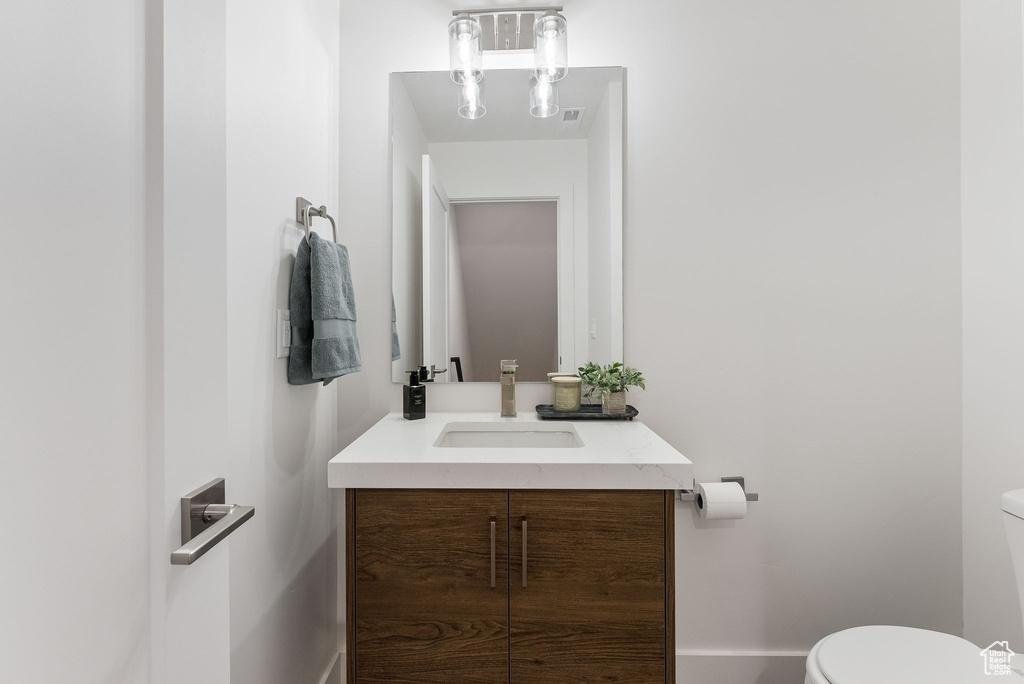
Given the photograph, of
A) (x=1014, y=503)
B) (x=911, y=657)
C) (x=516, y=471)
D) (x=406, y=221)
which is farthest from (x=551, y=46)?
(x=911, y=657)

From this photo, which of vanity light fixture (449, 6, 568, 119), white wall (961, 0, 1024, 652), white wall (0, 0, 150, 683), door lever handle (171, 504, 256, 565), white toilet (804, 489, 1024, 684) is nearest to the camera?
white wall (0, 0, 150, 683)

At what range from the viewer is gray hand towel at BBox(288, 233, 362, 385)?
1.27 m

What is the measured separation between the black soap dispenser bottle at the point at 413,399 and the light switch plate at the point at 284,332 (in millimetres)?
381

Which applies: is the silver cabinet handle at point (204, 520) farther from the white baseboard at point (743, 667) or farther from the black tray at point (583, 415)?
the white baseboard at point (743, 667)

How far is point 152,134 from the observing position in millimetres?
529

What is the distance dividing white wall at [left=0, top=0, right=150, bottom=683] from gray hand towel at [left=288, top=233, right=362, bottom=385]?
754mm

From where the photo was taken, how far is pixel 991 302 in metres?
1.48

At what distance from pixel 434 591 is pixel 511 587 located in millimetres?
166

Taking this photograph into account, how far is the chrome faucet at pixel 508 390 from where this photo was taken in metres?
1.54

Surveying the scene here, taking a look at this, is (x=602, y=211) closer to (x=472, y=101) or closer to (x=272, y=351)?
(x=472, y=101)

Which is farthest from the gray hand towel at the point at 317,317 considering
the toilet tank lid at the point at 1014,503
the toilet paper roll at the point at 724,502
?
the toilet tank lid at the point at 1014,503

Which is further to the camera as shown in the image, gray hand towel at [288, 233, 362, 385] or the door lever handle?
gray hand towel at [288, 233, 362, 385]
